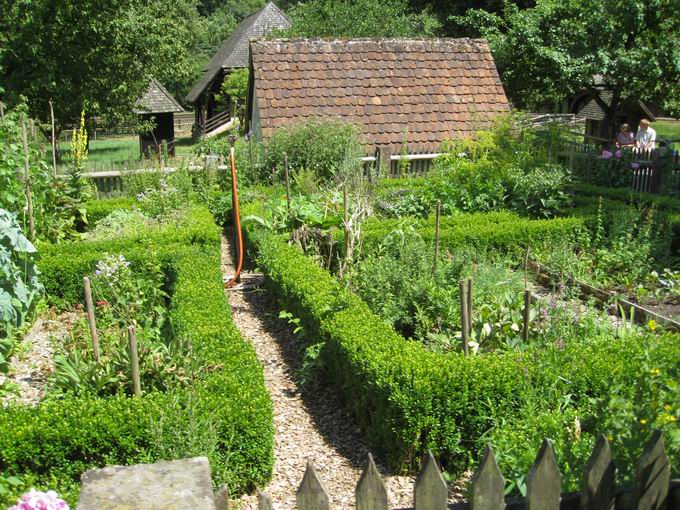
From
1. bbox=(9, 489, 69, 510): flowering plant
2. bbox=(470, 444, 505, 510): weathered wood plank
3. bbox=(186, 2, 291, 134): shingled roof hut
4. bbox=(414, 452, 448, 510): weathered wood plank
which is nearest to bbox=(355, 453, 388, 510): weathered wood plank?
bbox=(414, 452, 448, 510): weathered wood plank

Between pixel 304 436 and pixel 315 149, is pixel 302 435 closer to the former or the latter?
pixel 304 436

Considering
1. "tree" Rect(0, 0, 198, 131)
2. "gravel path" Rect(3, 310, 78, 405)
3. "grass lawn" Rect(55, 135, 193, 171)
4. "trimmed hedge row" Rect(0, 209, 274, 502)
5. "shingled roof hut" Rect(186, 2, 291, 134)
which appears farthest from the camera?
"shingled roof hut" Rect(186, 2, 291, 134)

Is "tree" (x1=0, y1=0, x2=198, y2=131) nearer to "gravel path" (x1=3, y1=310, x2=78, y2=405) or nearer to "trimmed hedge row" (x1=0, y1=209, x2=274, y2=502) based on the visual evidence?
"gravel path" (x1=3, y1=310, x2=78, y2=405)

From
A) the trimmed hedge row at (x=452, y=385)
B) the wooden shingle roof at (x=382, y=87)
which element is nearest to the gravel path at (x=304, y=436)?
the trimmed hedge row at (x=452, y=385)

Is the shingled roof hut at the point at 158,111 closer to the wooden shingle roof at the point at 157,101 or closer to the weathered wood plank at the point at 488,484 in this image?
the wooden shingle roof at the point at 157,101

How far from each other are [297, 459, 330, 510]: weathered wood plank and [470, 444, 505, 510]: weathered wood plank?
23.3 inches

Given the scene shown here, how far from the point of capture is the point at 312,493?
265 centimetres

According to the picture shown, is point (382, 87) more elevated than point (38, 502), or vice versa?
point (382, 87)

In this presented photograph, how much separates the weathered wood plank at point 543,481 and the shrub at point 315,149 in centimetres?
1100

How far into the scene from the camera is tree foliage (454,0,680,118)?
19844 mm

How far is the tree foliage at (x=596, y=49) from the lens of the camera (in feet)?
65.1

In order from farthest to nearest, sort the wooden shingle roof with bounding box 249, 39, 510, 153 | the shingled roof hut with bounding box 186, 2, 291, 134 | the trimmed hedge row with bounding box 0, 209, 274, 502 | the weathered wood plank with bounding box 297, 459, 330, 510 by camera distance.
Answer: the shingled roof hut with bounding box 186, 2, 291, 134, the wooden shingle roof with bounding box 249, 39, 510, 153, the trimmed hedge row with bounding box 0, 209, 274, 502, the weathered wood plank with bounding box 297, 459, 330, 510

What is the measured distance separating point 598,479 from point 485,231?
6987 mm

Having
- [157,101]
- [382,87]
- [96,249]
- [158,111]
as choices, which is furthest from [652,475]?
[157,101]
